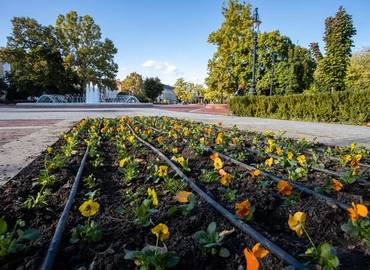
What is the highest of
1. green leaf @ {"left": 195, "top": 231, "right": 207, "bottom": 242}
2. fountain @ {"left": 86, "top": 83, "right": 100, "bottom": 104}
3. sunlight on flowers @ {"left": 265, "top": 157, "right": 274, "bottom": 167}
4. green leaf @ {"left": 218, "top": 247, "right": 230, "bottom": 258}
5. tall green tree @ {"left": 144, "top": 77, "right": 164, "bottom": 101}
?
tall green tree @ {"left": 144, "top": 77, "right": 164, "bottom": 101}

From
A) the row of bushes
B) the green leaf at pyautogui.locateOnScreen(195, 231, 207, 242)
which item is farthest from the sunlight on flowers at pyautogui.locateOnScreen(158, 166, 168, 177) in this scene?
the row of bushes

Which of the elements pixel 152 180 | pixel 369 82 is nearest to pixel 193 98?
pixel 369 82

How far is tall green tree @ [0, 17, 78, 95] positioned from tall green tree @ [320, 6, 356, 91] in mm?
36674

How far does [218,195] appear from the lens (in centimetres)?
178

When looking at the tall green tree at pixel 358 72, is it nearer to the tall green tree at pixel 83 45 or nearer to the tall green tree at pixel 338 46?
the tall green tree at pixel 338 46

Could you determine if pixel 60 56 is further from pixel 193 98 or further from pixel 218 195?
pixel 193 98

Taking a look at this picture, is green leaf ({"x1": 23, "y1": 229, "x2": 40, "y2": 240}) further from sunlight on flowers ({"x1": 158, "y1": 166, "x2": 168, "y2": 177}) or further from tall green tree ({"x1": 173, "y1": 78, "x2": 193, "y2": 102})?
tall green tree ({"x1": 173, "y1": 78, "x2": 193, "y2": 102})

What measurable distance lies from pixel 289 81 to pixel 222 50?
1272cm

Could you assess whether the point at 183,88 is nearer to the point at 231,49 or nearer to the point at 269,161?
the point at 231,49

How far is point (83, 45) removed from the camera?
36.3 metres

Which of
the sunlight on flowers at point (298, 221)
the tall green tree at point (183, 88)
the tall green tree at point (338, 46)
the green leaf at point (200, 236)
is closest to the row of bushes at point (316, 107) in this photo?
the sunlight on flowers at point (298, 221)

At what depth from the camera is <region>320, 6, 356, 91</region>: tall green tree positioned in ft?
103

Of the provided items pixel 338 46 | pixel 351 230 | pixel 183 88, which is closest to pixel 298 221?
pixel 351 230

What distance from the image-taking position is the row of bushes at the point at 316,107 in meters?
7.77
